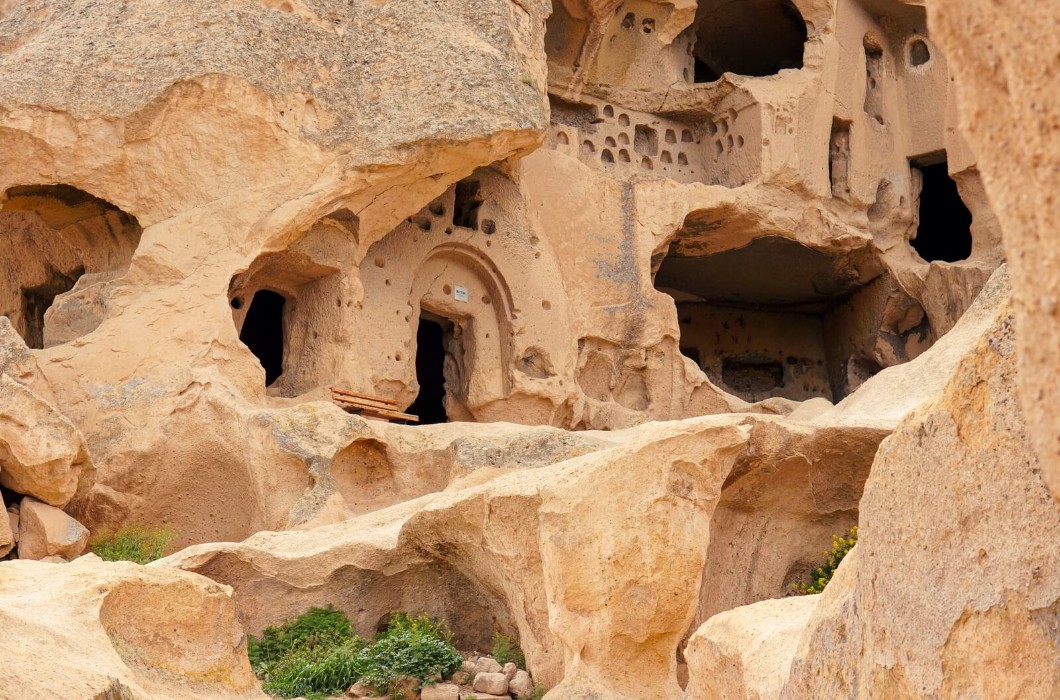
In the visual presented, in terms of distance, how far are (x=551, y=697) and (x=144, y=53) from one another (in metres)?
7.43

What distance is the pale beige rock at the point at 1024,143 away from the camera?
2.04 metres

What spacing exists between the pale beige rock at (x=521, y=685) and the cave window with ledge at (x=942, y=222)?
45.2 feet

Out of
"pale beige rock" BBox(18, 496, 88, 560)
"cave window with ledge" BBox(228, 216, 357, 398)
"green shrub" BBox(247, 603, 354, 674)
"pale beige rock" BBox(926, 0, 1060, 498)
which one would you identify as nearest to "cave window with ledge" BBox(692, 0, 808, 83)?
"cave window with ledge" BBox(228, 216, 357, 398)

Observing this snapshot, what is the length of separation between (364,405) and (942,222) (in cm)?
1084

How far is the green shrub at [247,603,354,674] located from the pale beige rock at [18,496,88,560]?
2.17 metres

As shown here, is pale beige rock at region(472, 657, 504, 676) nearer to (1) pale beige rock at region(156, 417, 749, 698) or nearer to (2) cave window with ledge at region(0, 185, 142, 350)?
(1) pale beige rock at region(156, 417, 749, 698)

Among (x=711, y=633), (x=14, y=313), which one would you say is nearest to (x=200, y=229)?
(x=14, y=313)

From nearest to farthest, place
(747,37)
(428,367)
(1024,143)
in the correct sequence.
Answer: (1024,143)
(428,367)
(747,37)

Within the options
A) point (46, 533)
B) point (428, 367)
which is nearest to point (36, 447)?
point (46, 533)

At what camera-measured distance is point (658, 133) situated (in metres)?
17.2

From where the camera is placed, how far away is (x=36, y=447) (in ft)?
31.5

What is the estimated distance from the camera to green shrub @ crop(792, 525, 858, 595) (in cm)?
835

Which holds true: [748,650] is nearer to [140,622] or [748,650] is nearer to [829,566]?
[140,622]

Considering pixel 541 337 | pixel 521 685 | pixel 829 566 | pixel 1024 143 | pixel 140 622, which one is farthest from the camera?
pixel 541 337
